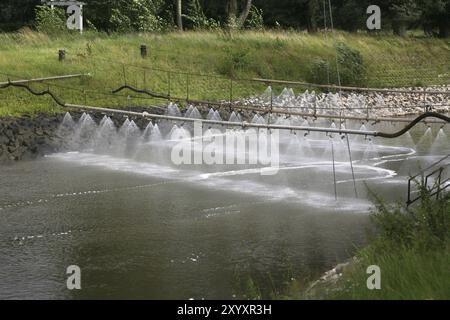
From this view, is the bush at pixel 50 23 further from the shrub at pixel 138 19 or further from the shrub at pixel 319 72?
the shrub at pixel 319 72

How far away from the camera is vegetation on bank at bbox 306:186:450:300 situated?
28.2 ft

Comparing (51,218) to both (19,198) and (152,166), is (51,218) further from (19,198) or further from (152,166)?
(152,166)

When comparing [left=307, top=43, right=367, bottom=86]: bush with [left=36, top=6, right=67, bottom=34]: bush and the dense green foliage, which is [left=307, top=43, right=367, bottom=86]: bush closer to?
the dense green foliage

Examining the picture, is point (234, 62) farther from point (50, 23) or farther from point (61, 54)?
point (50, 23)

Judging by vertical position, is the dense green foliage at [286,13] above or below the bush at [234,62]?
above

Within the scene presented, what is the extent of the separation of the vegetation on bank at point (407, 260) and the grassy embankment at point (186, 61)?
21.4 meters

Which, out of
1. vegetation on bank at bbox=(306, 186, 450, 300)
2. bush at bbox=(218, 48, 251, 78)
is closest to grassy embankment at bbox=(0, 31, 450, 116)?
bush at bbox=(218, 48, 251, 78)

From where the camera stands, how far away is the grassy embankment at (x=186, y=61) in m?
33.1

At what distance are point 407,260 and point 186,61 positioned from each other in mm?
31459

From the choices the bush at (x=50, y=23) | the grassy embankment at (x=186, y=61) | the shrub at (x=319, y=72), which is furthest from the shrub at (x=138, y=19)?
the shrub at (x=319, y=72)

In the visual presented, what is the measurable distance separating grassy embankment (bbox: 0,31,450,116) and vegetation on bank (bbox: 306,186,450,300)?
2143cm

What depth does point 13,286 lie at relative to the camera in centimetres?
1202
